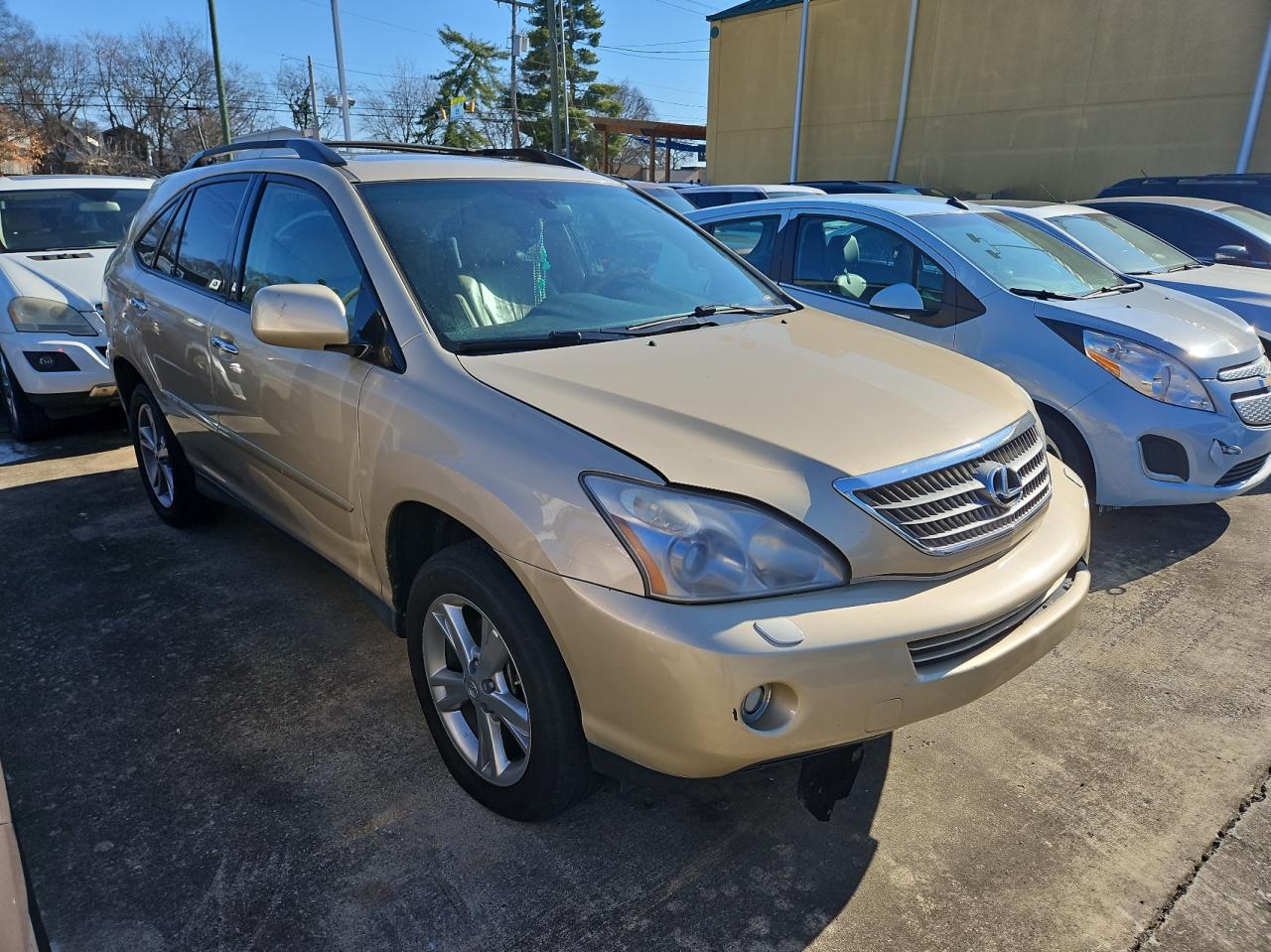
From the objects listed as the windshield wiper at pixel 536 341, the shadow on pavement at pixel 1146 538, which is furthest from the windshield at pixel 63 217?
the shadow on pavement at pixel 1146 538

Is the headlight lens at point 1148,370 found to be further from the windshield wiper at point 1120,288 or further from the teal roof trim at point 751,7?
the teal roof trim at point 751,7

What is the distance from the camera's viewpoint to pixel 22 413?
5.96 meters

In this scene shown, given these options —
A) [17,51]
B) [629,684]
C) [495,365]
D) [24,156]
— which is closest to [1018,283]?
[495,365]

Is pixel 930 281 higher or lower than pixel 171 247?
lower

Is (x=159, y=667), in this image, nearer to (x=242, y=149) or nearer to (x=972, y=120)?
(x=242, y=149)

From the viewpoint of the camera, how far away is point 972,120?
61.4ft

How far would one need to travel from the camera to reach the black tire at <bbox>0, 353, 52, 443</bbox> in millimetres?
5891

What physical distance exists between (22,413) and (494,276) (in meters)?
4.95

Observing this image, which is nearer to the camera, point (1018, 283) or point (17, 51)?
point (1018, 283)

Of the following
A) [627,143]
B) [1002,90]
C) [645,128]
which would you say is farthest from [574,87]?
[1002,90]

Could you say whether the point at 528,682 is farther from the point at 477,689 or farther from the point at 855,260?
the point at 855,260

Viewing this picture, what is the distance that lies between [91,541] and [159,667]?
60.2 inches

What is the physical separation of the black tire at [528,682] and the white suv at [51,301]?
4629 mm

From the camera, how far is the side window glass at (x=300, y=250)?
109 inches
